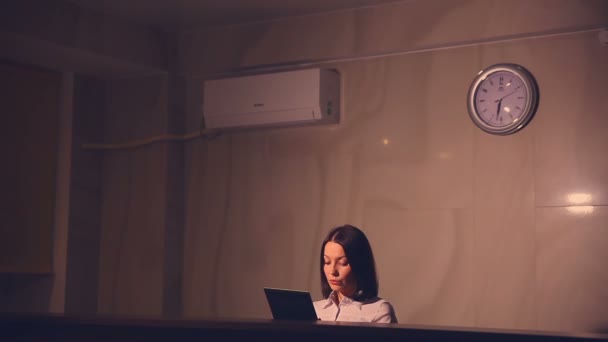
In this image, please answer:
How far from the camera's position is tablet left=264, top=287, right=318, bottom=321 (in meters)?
2.79

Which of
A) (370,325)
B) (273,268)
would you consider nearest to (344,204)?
(273,268)

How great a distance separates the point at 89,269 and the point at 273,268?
120 centimetres

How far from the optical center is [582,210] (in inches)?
152

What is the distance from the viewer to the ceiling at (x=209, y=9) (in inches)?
177

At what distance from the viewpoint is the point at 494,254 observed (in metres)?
4.07

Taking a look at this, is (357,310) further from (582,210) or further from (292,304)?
(582,210)

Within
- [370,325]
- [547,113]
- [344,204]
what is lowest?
[370,325]

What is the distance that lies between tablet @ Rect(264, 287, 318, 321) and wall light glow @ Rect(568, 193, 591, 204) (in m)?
1.66

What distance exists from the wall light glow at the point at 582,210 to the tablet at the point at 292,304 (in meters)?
1.64

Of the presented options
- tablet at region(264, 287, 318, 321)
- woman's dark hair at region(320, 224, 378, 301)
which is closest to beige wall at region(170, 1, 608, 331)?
woman's dark hair at region(320, 224, 378, 301)

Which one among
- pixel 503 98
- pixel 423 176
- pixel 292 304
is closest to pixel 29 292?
pixel 423 176

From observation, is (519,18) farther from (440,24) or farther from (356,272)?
(356,272)

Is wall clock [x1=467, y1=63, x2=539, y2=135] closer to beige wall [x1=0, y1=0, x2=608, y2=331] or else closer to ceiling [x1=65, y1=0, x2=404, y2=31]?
beige wall [x1=0, y1=0, x2=608, y2=331]

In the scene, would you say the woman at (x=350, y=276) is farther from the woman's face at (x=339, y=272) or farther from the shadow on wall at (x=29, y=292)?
the shadow on wall at (x=29, y=292)
